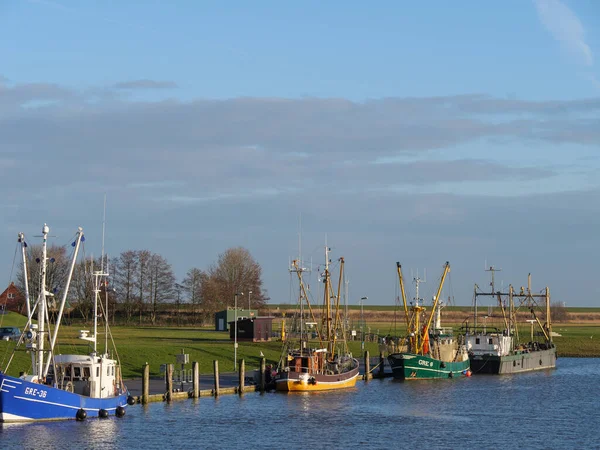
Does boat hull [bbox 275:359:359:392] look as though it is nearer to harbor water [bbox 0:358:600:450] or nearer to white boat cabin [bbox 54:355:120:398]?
harbor water [bbox 0:358:600:450]

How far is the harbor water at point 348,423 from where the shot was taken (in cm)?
5731

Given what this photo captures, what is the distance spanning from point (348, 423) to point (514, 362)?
54.1 meters

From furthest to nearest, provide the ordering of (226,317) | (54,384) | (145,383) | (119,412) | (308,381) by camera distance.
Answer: (226,317) < (308,381) < (145,383) < (119,412) < (54,384)

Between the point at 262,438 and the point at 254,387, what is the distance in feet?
64.1

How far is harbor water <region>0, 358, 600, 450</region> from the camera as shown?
5731 centimetres

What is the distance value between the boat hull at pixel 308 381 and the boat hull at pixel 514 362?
102 ft

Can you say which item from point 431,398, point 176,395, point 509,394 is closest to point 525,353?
point 509,394

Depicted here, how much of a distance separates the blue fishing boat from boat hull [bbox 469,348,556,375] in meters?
57.1

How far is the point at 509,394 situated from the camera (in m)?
88.6

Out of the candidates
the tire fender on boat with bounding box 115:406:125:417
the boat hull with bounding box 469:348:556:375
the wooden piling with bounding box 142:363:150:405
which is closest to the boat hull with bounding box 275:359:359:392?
the wooden piling with bounding box 142:363:150:405

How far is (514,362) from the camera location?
381ft

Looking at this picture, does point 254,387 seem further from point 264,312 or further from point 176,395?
point 264,312

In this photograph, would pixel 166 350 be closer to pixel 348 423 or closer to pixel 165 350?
pixel 165 350

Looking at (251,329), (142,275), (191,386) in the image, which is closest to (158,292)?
(142,275)
